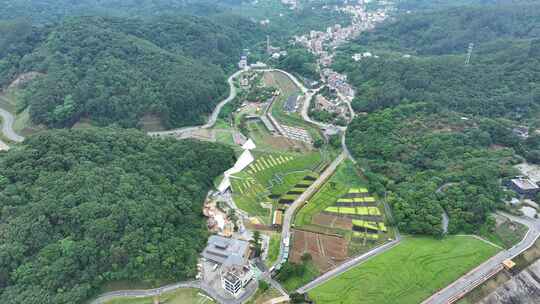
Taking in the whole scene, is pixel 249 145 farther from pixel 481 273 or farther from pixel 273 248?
pixel 481 273

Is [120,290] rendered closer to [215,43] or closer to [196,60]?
[196,60]

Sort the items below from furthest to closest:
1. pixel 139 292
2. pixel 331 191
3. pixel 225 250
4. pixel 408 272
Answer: pixel 331 191 < pixel 225 250 < pixel 408 272 < pixel 139 292

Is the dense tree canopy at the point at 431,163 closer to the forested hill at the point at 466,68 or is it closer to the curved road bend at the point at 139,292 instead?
the forested hill at the point at 466,68

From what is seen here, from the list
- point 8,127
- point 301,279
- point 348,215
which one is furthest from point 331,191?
point 8,127

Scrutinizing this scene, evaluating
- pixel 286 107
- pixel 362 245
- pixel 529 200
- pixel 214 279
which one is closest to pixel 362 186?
pixel 362 245

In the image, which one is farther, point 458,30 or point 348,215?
point 458,30

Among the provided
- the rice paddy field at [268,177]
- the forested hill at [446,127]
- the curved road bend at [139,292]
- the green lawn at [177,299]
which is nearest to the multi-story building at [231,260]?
the green lawn at [177,299]

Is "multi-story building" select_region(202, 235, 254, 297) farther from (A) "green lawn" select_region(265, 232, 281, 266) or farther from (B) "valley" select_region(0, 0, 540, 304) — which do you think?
(A) "green lawn" select_region(265, 232, 281, 266)
